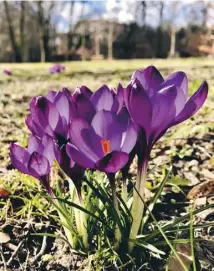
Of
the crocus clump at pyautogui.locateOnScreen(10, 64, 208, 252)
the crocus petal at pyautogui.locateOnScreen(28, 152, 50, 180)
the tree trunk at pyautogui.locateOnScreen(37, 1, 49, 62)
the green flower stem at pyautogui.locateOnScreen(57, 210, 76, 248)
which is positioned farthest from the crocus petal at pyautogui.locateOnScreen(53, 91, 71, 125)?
the tree trunk at pyautogui.locateOnScreen(37, 1, 49, 62)

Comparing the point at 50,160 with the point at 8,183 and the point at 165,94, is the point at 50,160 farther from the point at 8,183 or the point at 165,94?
the point at 8,183

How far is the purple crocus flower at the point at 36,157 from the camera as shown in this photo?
4.09ft

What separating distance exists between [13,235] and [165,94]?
843mm

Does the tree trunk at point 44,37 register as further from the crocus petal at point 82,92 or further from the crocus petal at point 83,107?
the crocus petal at point 83,107

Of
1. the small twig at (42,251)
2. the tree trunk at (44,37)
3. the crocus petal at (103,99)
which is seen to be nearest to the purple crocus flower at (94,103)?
the crocus petal at (103,99)

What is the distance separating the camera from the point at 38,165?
125cm

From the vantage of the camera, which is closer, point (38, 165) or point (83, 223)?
point (38, 165)

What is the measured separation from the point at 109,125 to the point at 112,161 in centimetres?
12

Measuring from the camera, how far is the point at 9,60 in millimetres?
46094

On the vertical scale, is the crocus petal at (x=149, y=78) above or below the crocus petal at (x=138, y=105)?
above

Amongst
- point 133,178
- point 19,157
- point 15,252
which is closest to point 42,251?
point 15,252

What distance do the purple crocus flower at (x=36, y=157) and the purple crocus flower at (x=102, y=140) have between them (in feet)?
0.48

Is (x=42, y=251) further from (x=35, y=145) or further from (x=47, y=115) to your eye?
(x=47, y=115)

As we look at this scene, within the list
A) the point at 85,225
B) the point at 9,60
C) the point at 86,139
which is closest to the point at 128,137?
the point at 86,139
